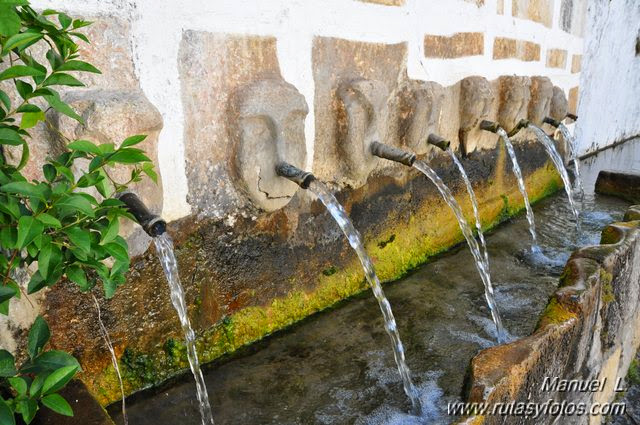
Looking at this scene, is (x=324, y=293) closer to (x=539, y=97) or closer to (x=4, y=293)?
(x=4, y=293)

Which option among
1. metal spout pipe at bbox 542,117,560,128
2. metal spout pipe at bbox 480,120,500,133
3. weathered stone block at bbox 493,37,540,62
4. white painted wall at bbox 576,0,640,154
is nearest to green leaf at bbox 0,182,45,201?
metal spout pipe at bbox 480,120,500,133

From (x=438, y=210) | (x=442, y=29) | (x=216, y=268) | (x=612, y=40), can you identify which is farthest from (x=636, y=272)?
(x=612, y=40)

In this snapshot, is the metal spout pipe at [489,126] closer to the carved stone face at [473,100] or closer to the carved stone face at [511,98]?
the carved stone face at [473,100]

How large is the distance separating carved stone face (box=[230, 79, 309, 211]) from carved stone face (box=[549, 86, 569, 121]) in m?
2.70

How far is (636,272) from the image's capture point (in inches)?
77.4

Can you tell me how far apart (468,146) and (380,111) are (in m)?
1.00

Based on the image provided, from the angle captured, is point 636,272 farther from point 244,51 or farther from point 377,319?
point 244,51

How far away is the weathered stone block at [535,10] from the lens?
3141 millimetres

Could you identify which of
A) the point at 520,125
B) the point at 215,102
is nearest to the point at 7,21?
the point at 215,102

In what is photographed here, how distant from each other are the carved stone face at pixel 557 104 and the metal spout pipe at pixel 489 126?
3.87 ft

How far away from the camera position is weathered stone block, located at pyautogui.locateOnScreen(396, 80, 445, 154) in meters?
2.30

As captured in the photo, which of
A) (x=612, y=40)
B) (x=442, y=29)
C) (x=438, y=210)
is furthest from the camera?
(x=612, y=40)

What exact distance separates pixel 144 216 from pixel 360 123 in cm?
104

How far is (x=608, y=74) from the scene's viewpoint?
5.41 m
